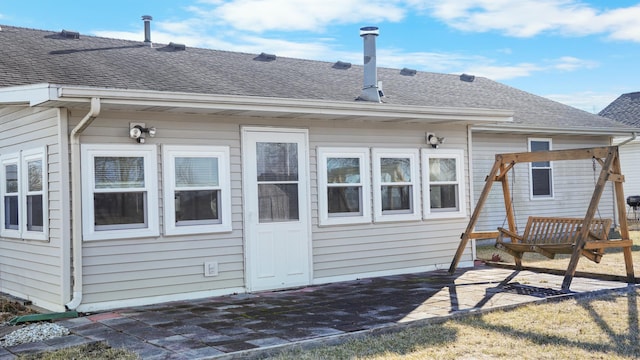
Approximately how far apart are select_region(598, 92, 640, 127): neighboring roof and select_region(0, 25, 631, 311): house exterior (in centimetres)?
1324

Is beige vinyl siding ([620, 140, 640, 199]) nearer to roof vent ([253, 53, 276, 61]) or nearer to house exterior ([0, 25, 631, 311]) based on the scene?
house exterior ([0, 25, 631, 311])

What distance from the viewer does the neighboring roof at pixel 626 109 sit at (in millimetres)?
21453

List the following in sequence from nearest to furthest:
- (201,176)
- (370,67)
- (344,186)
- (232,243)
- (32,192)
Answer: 1. (32,192)
2. (201,176)
3. (232,243)
4. (344,186)
5. (370,67)

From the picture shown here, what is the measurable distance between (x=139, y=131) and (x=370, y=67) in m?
4.25

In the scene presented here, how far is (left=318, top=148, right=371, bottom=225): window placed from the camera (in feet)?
29.5

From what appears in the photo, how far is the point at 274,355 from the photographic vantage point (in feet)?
17.2

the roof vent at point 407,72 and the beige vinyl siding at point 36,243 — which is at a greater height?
the roof vent at point 407,72

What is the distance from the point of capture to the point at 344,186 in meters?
9.25

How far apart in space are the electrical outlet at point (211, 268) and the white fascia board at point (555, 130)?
20.9 feet

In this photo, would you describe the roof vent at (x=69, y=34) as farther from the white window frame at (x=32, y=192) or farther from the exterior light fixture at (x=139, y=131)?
the exterior light fixture at (x=139, y=131)

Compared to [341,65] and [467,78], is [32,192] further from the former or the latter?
[467,78]

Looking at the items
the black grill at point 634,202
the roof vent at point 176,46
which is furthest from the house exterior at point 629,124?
the roof vent at point 176,46

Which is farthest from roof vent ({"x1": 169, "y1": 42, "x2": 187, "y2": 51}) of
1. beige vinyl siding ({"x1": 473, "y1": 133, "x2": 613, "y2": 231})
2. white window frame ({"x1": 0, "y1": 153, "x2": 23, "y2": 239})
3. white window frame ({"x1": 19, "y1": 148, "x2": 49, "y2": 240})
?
beige vinyl siding ({"x1": 473, "y1": 133, "x2": 613, "y2": 231})

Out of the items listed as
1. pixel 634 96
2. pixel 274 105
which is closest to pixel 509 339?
pixel 274 105
